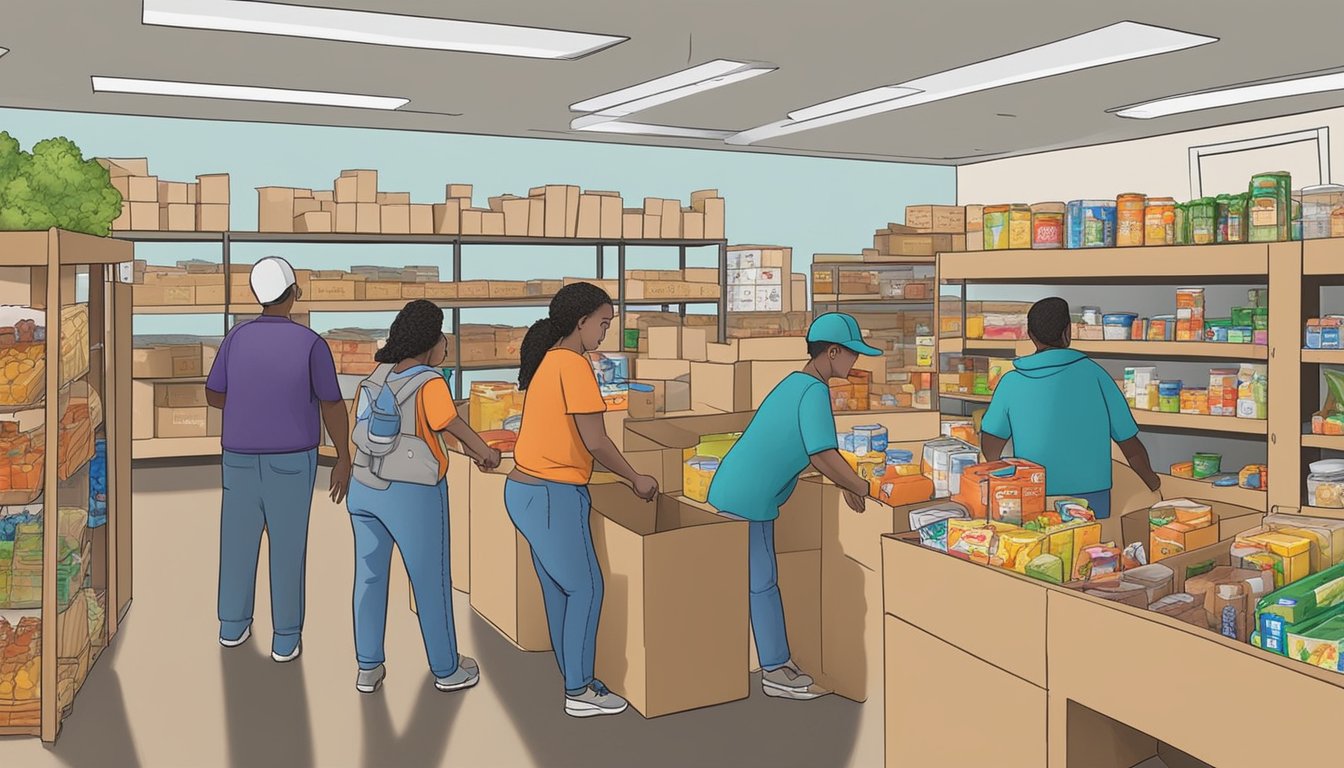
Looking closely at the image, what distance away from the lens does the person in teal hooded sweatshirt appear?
13.3 feet

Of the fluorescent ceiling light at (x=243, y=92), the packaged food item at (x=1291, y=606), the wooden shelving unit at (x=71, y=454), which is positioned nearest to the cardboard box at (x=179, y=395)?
the fluorescent ceiling light at (x=243, y=92)

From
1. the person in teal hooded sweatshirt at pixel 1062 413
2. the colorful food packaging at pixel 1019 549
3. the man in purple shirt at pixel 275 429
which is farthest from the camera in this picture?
the man in purple shirt at pixel 275 429

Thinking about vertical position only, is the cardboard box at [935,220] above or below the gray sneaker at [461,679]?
above

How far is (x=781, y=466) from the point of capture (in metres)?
3.87

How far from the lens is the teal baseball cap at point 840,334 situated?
381 centimetres

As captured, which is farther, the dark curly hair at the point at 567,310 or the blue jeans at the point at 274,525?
the blue jeans at the point at 274,525

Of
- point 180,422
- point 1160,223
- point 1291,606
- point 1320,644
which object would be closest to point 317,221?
point 180,422

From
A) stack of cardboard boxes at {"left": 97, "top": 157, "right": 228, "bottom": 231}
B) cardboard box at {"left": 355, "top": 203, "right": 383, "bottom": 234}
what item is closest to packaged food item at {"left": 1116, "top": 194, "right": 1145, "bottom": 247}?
cardboard box at {"left": 355, "top": 203, "right": 383, "bottom": 234}

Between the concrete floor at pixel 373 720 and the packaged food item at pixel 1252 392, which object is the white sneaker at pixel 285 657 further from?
the packaged food item at pixel 1252 392

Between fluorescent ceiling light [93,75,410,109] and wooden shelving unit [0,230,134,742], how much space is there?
3.68 m

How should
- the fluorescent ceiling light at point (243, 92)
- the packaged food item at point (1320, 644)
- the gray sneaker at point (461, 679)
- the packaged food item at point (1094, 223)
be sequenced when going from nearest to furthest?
the packaged food item at point (1320, 644) → the gray sneaker at point (461, 679) → the packaged food item at point (1094, 223) → the fluorescent ceiling light at point (243, 92)

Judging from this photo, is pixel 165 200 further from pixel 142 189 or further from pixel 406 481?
pixel 406 481

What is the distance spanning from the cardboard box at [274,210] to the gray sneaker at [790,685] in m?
6.58

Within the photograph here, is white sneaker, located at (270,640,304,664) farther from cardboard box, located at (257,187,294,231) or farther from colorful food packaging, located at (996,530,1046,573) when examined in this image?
cardboard box, located at (257,187,294,231)
